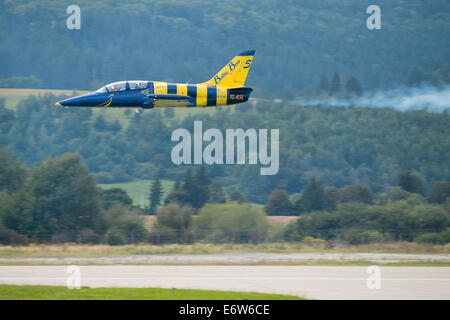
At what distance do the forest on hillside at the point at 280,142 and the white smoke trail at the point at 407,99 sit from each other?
17377 mm

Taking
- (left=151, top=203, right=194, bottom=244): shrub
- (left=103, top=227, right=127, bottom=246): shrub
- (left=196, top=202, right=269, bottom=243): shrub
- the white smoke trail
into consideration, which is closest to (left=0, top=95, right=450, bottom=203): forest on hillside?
the white smoke trail

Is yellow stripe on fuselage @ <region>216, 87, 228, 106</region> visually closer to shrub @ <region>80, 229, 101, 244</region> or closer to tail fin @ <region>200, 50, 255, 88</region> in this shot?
tail fin @ <region>200, 50, 255, 88</region>

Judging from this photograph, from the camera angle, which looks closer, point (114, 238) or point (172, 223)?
point (114, 238)

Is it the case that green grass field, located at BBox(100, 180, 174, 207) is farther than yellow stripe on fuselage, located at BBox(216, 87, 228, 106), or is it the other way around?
green grass field, located at BBox(100, 180, 174, 207)

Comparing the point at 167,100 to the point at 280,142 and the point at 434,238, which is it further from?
the point at 280,142

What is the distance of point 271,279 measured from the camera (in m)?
25.1

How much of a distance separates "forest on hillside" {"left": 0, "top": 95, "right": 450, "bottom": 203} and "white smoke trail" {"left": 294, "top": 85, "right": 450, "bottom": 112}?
17.4 m

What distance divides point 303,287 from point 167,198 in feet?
147

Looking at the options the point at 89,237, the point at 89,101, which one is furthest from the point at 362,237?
the point at 89,101

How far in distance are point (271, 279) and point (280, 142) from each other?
68672mm

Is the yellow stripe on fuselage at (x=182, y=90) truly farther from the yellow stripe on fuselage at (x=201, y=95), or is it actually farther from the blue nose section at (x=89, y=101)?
the blue nose section at (x=89, y=101)

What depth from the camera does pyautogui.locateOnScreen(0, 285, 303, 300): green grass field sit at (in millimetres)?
19703

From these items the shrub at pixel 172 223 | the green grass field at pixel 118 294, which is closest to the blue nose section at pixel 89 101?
the green grass field at pixel 118 294

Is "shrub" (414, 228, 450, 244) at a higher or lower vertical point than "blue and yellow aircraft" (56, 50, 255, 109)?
lower
